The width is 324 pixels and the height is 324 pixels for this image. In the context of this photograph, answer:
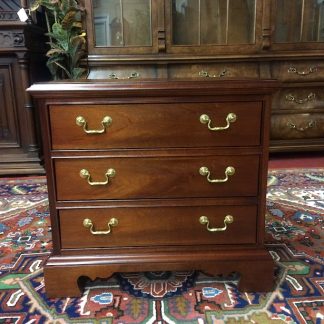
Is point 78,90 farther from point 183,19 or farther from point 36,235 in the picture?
point 183,19

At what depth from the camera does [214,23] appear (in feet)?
8.70

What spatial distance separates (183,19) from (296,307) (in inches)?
85.6

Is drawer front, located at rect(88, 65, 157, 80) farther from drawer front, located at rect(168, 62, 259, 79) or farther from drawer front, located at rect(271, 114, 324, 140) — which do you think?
drawer front, located at rect(271, 114, 324, 140)

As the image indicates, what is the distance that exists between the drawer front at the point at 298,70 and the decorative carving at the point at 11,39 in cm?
176

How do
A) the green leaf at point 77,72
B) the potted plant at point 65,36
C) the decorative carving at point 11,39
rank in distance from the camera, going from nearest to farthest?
1. the decorative carving at point 11,39
2. the potted plant at point 65,36
3. the green leaf at point 77,72

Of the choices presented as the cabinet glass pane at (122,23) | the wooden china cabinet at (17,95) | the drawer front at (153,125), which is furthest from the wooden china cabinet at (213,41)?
the drawer front at (153,125)

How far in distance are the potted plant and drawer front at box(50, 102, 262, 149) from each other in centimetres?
158

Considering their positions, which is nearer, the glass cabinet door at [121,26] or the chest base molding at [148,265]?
the chest base molding at [148,265]

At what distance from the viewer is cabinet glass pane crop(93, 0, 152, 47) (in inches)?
102

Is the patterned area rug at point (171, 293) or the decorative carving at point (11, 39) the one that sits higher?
the decorative carving at point (11, 39)

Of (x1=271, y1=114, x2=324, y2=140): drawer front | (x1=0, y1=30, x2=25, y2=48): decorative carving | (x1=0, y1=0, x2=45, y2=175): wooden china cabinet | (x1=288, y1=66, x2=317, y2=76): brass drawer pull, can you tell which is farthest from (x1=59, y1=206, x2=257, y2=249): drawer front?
(x1=288, y1=66, x2=317, y2=76): brass drawer pull

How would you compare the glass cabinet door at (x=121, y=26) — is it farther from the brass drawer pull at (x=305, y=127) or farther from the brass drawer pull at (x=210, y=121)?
the brass drawer pull at (x=210, y=121)

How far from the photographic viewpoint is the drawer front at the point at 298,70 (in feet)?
8.68

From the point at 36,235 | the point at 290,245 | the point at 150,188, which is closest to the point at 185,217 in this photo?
the point at 150,188
